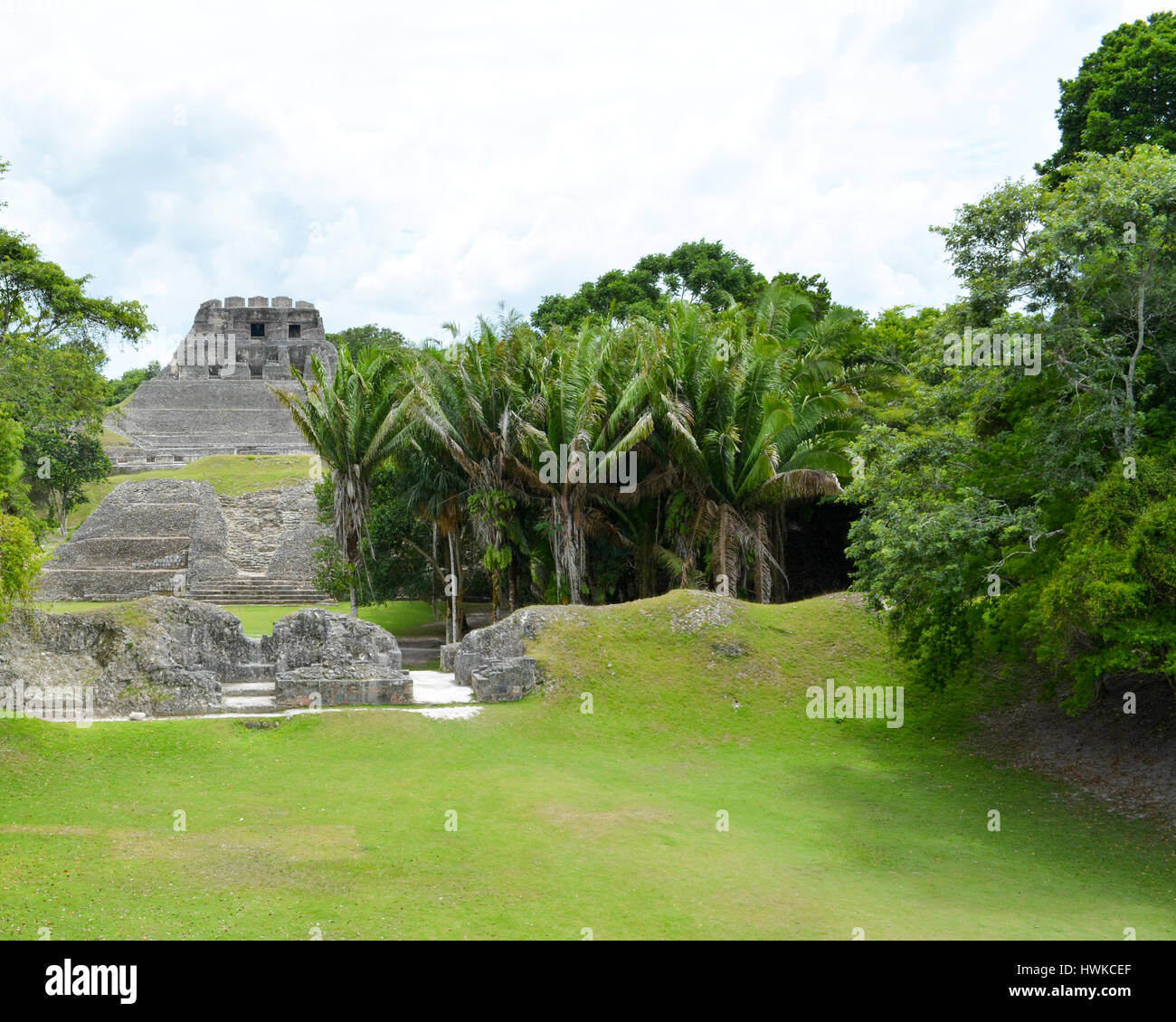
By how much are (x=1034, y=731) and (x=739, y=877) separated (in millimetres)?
7847

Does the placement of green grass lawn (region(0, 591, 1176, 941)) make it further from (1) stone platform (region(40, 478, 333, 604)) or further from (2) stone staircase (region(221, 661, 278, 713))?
(1) stone platform (region(40, 478, 333, 604))

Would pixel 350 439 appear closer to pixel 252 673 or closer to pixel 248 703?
pixel 252 673

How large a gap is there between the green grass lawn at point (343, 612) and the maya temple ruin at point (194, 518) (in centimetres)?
90

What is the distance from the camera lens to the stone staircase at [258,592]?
108 ft

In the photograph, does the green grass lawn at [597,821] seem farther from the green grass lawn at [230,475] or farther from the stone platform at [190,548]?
the green grass lawn at [230,475]

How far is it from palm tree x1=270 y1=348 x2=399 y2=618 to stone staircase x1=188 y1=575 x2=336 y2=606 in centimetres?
1107

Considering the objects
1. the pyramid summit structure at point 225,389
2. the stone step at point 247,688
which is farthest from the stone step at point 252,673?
the pyramid summit structure at point 225,389

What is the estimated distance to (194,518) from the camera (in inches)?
1523

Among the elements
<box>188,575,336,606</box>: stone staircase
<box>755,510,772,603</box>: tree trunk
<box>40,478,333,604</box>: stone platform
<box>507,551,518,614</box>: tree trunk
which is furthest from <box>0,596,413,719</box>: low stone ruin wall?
<box>188,575,336,606</box>: stone staircase

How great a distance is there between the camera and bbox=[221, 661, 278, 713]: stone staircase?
16.3 metres

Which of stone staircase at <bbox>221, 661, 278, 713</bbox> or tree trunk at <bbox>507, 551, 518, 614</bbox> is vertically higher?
tree trunk at <bbox>507, 551, 518, 614</bbox>

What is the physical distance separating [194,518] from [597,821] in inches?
1221

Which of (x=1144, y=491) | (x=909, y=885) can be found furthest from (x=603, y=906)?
(x=1144, y=491)

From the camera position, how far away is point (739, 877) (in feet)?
33.0
